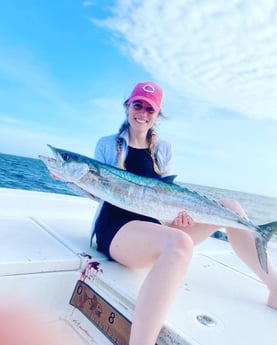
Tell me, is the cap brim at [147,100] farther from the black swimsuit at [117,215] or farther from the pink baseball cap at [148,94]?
the black swimsuit at [117,215]

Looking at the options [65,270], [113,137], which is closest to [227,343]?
[65,270]

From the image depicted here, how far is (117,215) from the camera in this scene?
173 cm

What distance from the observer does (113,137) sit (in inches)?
75.5

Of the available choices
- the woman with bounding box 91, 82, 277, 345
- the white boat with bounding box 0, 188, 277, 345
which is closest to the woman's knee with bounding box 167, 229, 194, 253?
the woman with bounding box 91, 82, 277, 345

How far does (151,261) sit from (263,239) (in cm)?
62

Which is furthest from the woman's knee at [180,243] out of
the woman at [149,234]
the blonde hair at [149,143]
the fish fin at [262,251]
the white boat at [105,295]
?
the blonde hair at [149,143]

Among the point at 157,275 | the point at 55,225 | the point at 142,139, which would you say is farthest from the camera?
the point at 55,225

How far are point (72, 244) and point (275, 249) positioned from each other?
2.20m

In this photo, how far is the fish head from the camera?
1585mm

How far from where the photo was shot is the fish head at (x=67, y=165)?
1.58m

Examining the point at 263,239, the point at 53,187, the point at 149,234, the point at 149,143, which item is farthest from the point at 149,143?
the point at 53,187

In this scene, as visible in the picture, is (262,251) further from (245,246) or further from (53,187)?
(53,187)

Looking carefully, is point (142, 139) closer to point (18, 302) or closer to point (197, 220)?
point (197, 220)

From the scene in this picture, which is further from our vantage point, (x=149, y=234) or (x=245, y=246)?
(x=245, y=246)
